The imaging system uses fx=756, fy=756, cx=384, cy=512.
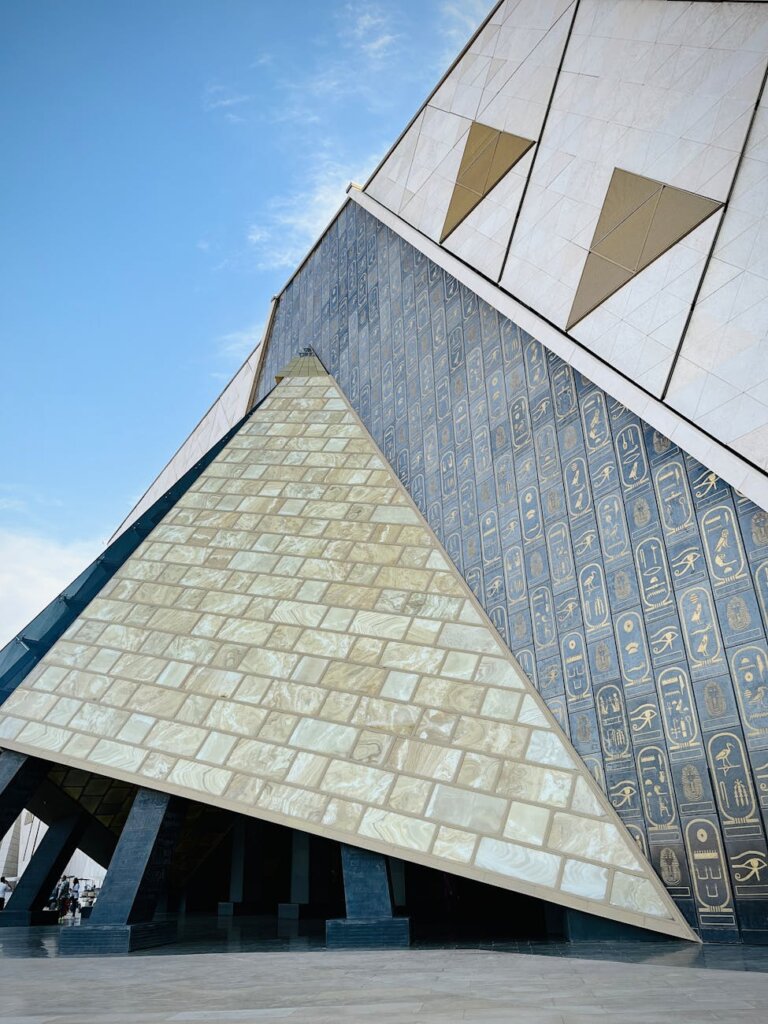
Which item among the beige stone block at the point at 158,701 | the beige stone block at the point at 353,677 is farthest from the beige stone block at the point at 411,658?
the beige stone block at the point at 158,701

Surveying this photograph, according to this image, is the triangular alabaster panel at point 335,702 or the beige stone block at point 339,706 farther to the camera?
the beige stone block at point 339,706

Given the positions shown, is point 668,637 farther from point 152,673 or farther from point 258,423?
point 258,423

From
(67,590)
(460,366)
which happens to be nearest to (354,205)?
(460,366)

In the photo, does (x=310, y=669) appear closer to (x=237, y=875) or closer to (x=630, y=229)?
(x=237, y=875)

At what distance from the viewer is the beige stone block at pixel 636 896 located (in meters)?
5.43

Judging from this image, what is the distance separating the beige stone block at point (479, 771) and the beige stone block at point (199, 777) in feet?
6.86

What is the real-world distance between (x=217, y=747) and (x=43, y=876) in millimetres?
3621

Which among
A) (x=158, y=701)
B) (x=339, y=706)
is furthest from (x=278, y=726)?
(x=158, y=701)

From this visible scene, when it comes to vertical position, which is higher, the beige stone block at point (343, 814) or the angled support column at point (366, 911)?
the beige stone block at point (343, 814)

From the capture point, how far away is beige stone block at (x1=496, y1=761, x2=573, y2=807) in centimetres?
618

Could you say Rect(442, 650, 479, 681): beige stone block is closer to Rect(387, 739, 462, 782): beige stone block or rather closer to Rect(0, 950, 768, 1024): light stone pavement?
Rect(387, 739, 462, 782): beige stone block

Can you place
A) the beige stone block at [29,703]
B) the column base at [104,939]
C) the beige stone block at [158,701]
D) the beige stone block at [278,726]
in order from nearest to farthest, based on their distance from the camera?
the column base at [104,939] → the beige stone block at [278,726] → the beige stone block at [158,701] → the beige stone block at [29,703]

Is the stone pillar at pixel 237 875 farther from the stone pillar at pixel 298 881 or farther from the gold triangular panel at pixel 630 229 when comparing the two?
the gold triangular panel at pixel 630 229

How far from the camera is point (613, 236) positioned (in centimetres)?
763
